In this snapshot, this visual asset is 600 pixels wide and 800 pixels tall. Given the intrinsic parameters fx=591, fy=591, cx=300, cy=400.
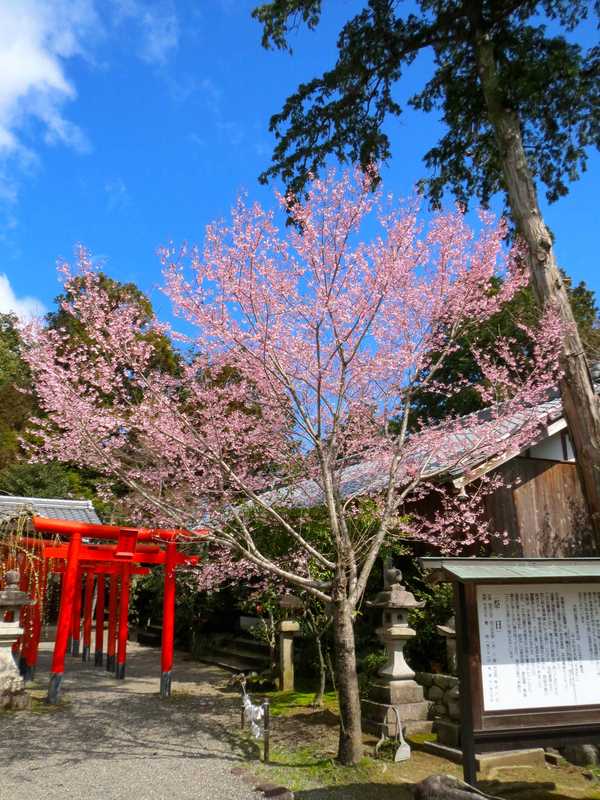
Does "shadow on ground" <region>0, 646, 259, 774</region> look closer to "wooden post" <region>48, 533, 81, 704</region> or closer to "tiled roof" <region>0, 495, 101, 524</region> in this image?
"wooden post" <region>48, 533, 81, 704</region>

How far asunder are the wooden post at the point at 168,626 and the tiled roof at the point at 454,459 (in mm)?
2143

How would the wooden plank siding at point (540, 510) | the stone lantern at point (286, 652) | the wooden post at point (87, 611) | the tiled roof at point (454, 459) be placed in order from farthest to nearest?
the wooden post at point (87, 611) → the stone lantern at point (286, 652) → the wooden plank siding at point (540, 510) → the tiled roof at point (454, 459)

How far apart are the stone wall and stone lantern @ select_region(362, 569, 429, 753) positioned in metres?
0.20

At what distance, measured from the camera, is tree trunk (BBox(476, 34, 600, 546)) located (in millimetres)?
9047

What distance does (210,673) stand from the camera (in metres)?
13.1

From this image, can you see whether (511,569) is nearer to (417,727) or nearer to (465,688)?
(465,688)

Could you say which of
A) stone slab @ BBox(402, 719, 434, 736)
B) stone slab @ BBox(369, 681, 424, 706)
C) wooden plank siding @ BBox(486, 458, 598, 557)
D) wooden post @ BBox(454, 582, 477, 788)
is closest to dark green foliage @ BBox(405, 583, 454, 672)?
stone slab @ BBox(369, 681, 424, 706)

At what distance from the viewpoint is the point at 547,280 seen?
9.58 meters

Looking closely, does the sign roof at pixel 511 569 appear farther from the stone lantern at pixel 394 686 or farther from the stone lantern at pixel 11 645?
the stone lantern at pixel 11 645

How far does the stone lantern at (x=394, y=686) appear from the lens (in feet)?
→ 23.9

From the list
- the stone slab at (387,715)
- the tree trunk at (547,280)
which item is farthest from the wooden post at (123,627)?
the tree trunk at (547,280)

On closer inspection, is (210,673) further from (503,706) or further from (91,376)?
(503,706)

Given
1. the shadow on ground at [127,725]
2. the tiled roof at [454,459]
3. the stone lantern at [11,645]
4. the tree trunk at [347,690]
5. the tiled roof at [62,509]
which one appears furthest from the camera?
the tiled roof at [62,509]

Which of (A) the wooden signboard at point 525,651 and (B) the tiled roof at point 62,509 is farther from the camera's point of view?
(B) the tiled roof at point 62,509
